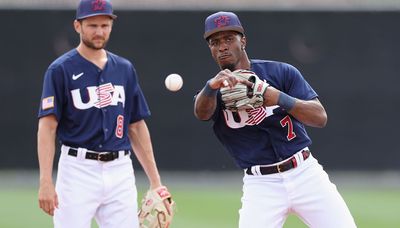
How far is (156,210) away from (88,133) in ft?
2.38

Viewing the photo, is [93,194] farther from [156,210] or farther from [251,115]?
[251,115]

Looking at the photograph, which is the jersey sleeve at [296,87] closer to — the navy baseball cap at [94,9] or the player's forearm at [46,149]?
the navy baseball cap at [94,9]

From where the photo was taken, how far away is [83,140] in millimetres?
6402

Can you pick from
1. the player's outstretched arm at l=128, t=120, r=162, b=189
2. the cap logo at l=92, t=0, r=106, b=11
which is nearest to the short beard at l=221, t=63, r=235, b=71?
the player's outstretched arm at l=128, t=120, r=162, b=189

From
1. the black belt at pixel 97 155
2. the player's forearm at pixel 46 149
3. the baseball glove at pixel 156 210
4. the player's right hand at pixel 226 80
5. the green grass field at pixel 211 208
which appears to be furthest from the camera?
the green grass field at pixel 211 208

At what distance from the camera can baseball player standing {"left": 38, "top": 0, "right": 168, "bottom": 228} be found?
20.7 feet

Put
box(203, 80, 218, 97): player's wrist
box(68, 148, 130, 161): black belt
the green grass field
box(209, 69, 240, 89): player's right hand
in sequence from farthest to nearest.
Answer: the green grass field → box(68, 148, 130, 161): black belt → box(203, 80, 218, 97): player's wrist → box(209, 69, 240, 89): player's right hand

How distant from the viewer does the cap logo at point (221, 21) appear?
6203 millimetres

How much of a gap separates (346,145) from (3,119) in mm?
5665

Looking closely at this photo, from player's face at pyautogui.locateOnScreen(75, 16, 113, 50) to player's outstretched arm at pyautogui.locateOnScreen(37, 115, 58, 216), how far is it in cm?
58

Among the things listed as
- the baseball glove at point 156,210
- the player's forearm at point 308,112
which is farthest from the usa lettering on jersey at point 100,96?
the player's forearm at point 308,112

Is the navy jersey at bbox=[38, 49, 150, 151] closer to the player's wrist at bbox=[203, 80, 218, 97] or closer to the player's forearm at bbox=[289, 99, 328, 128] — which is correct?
the player's wrist at bbox=[203, 80, 218, 97]

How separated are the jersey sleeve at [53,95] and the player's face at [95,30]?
294 mm

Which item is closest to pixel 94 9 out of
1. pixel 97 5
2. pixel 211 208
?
pixel 97 5
